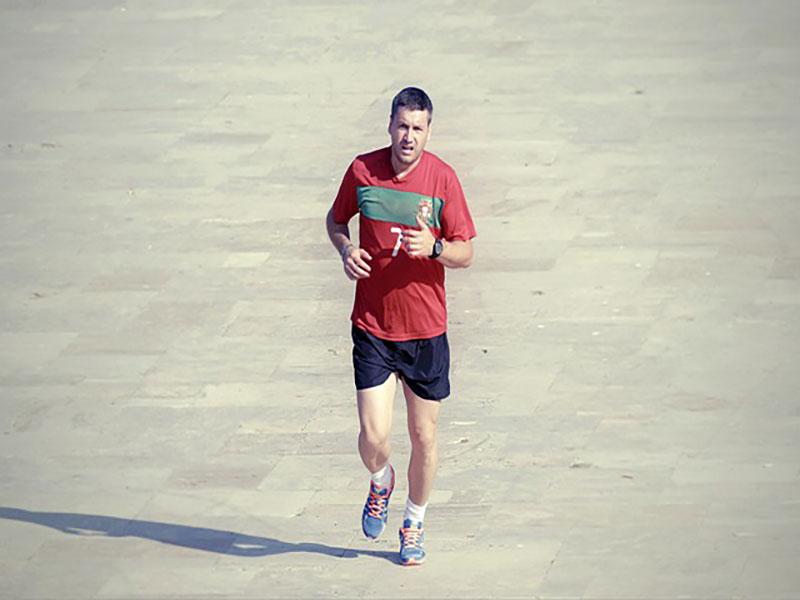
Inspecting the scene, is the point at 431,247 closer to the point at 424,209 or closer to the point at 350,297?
the point at 424,209

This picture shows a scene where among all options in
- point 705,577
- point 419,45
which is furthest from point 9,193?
point 705,577

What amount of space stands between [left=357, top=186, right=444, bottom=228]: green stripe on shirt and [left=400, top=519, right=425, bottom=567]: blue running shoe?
1.54m

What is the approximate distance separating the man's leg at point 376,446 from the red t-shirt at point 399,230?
0.96 ft

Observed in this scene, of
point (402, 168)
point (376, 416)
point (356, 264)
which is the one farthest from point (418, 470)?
point (402, 168)

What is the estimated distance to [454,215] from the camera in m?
8.82

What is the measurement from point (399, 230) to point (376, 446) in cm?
107

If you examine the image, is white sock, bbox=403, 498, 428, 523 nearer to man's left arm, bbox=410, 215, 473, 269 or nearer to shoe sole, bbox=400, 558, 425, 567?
shoe sole, bbox=400, 558, 425, 567

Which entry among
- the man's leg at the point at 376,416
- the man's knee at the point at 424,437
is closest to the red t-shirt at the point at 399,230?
the man's leg at the point at 376,416

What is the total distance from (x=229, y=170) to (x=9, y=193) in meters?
1.78

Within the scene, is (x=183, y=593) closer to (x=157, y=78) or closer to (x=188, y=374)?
(x=188, y=374)

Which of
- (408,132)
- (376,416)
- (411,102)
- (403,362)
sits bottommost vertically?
(376,416)

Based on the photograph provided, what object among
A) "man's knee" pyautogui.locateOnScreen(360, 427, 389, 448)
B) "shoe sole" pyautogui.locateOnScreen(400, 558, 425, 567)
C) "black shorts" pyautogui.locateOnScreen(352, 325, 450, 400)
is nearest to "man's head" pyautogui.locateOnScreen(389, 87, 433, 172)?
"black shorts" pyautogui.locateOnScreen(352, 325, 450, 400)

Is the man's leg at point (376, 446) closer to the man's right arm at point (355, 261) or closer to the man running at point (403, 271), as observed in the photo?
the man running at point (403, 271)

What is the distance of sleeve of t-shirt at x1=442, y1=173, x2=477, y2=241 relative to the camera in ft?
28.9
